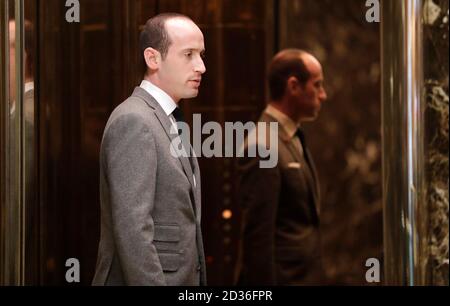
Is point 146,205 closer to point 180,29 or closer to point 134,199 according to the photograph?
point 134,199

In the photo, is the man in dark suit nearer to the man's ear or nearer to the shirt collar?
the shirt collar

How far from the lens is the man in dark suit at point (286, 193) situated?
2.96 meters

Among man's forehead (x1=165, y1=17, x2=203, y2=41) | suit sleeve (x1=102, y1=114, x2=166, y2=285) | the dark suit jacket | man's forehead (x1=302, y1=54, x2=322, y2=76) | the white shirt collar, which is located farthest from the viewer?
man's forehead (x1=302, y1=54, x2=322, y2=76)

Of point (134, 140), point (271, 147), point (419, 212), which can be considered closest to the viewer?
point (134, 140)

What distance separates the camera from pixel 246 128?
119 inches

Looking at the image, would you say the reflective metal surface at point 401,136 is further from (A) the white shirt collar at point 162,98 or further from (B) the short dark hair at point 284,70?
(A) the white shirt collar at point 162,98

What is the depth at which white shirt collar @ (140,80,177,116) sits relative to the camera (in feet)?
8.66

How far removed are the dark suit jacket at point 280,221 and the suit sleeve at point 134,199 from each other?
23.9 inches

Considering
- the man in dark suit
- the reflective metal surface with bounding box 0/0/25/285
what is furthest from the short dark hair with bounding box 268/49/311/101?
the reflective metal surface with bounding box 0/0/25/285

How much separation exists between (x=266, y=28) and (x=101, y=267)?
1.06 m

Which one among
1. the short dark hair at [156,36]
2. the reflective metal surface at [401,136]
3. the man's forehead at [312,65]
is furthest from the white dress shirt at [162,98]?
the reflective metal surface at [401,136]

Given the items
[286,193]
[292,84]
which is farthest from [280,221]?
[292,84]
